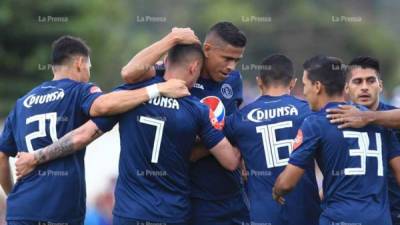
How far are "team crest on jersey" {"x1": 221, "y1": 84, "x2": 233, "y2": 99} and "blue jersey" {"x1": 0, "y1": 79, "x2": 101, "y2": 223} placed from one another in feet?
4.08

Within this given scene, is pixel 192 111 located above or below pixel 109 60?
below

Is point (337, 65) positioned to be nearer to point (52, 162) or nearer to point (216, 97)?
point (216, 97)

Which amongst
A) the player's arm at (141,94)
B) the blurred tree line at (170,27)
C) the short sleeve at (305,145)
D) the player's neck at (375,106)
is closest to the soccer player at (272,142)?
the short sleeve at (305,145)

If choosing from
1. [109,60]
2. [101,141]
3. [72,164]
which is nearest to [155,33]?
[109,60]

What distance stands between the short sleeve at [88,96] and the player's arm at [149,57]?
1.35ft

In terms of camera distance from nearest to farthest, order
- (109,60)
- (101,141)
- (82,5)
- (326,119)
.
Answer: (326,119) → (101,141) → (82,5) → (109,60)

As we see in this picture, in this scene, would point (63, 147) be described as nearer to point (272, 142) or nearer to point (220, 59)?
point (220, 59)

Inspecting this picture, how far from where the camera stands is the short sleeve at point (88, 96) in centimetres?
942

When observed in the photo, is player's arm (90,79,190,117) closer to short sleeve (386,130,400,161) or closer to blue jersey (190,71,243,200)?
blue jersey (190,71,243,200)

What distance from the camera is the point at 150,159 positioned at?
9.02m

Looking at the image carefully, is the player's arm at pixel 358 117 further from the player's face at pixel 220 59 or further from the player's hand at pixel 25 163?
the player's hand at pixel 25 163

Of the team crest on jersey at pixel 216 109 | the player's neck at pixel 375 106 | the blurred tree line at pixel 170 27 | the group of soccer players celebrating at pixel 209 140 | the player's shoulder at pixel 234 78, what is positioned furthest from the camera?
the blurred tree line at pixel 170 27

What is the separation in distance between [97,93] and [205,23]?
141ft

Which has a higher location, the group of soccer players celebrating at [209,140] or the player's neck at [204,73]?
the player's neck at [204,73]
